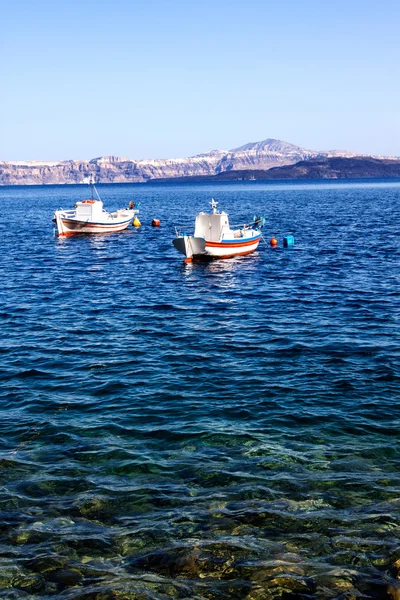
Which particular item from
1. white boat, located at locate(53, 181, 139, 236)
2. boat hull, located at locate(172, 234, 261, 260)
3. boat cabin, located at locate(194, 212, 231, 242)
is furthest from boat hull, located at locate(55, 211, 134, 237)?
boat cabin, located at locate(194, 212, 231, 242)

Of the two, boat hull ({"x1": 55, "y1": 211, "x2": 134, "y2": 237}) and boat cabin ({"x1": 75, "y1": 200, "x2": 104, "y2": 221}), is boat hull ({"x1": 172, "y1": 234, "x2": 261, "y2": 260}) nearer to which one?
boat hull ({"x1": 55, "y1": 211, "x2": 134, "y2": 237})

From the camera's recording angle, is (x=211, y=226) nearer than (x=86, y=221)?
Yes

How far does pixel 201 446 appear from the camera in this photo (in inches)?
567

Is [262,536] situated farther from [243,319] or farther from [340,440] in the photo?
[243,319]

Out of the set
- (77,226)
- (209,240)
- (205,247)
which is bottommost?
(205,247)

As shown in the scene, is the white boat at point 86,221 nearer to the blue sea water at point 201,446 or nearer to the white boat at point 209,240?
the white boat at point 209,240

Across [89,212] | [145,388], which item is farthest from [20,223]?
[145,388]

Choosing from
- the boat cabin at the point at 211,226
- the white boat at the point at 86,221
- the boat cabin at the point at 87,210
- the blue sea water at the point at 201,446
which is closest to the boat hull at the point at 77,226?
the white boat at the point at 86,221

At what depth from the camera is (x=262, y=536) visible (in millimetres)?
10617

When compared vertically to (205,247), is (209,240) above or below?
above

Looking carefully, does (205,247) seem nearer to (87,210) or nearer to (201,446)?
(87,210)

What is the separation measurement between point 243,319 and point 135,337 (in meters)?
5.46

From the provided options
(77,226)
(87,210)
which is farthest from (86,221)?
(87,210)

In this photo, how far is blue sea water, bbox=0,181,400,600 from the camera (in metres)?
9.78
